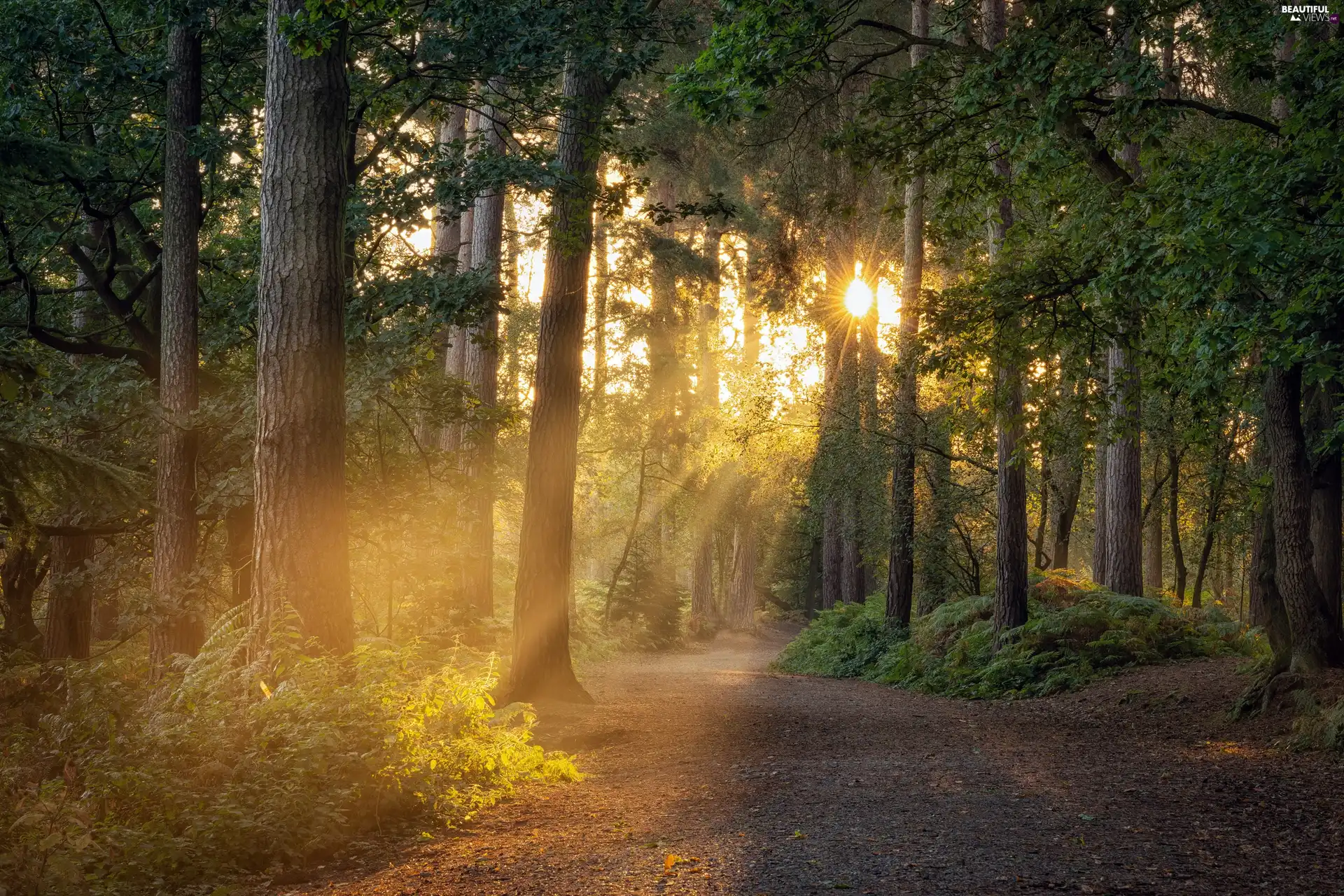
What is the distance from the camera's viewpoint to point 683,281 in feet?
81.1

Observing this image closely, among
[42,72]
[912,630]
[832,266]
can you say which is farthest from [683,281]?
[42,72]

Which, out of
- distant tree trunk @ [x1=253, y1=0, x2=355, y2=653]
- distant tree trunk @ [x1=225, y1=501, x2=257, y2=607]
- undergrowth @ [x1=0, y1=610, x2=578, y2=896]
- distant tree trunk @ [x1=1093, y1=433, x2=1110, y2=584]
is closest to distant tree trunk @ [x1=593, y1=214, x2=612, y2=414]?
distant tree trunk @ [x1=1093, y1=433, x2=1110, y2=584]

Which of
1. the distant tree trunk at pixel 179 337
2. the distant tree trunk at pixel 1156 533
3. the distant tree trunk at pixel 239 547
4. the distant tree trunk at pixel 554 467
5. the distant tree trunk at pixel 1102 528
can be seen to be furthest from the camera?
the distant tree trunk at pixel 1156 533

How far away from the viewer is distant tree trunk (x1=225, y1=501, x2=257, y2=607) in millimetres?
11828

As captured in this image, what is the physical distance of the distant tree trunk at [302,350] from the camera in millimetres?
7723

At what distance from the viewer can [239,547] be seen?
12281 mm

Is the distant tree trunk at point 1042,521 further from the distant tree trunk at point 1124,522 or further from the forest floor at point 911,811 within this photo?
the forest floor at point 911,811

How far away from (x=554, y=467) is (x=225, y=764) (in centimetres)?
660

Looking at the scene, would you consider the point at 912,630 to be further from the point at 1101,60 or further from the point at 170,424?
the point at 170,424

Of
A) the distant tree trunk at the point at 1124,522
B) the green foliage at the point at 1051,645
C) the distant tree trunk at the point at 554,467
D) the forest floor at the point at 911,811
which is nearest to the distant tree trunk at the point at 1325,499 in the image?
the forest floor at the point at 911,811

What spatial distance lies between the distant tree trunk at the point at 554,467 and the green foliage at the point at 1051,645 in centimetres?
Answer: 637

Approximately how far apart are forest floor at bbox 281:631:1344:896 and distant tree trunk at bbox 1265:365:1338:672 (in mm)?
838

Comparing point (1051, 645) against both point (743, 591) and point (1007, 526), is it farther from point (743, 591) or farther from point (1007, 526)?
point (743, 591)

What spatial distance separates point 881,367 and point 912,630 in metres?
5.38
